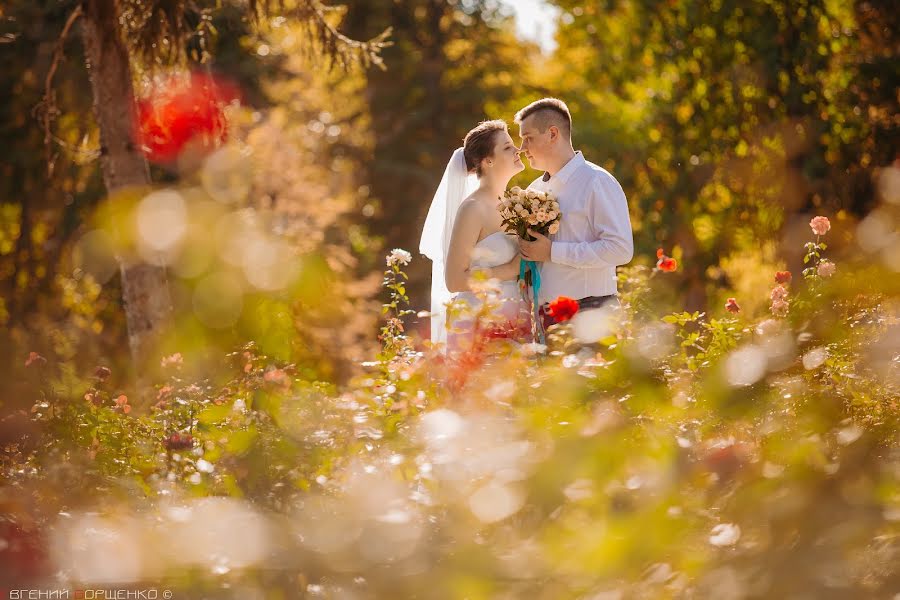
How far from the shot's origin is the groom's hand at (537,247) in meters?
5.73


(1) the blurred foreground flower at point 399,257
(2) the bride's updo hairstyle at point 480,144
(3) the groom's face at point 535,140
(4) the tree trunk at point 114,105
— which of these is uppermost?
(4) the tree trunk at point 114,105

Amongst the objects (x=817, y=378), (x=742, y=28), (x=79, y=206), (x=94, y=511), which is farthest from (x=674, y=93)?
(x=94, y=511)

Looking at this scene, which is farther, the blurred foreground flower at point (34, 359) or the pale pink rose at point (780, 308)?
the blurred foreground flower at point (34, 359)

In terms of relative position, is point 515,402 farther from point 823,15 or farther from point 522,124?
point 823,15

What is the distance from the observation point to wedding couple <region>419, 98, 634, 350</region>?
5758 mm

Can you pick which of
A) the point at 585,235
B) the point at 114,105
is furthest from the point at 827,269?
→ the point at 114,105

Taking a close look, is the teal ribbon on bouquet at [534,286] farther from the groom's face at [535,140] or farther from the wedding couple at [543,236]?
the groom's face at [535,140]

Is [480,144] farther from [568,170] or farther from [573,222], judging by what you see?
[573,222]

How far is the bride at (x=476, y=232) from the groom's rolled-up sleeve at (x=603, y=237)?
0.38 metres

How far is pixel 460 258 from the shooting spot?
19.6ft

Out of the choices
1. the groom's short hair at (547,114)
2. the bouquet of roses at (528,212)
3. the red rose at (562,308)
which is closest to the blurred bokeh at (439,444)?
the red rose at (562,308)

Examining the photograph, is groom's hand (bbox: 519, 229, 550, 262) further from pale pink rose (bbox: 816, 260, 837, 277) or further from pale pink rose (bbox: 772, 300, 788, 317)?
pale pink rose (bbox: 816, 260, 837, 277)

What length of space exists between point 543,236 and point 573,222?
0.92 ft

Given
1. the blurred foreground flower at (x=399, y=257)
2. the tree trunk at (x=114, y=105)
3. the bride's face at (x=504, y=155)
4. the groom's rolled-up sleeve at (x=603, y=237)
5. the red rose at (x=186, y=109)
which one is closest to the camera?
the groom's rolled-up sleeve at (x=603, y=237)
